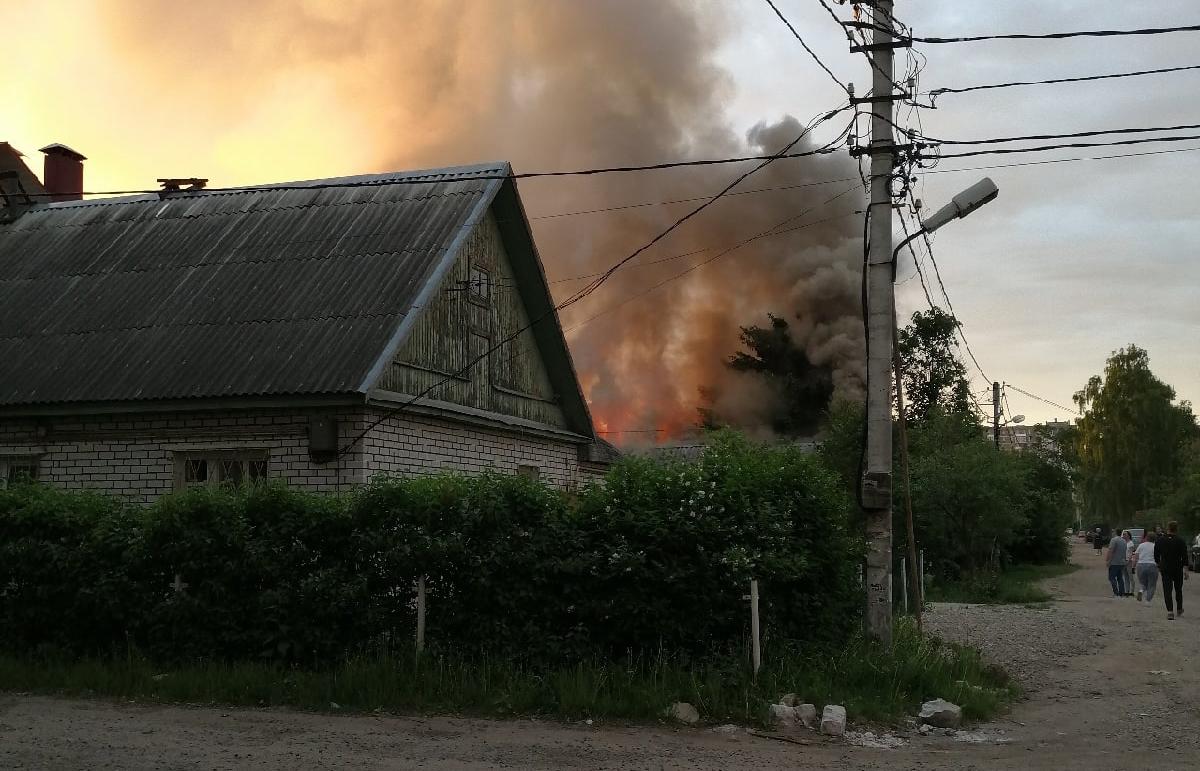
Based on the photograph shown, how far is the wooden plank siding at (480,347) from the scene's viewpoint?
49.5 feet

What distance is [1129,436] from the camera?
64438 millimetres

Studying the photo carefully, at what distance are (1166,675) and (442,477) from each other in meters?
8.57

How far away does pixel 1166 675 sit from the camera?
496 inches

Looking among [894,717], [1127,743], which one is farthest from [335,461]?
[1127,743]

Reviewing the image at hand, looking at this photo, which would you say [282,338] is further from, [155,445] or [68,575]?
[68,575]

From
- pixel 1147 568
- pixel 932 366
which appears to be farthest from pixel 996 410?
pixel 1147 568

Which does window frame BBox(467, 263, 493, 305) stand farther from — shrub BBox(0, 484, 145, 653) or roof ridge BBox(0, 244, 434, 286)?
shrub BBox(0, 484, 145, 653)

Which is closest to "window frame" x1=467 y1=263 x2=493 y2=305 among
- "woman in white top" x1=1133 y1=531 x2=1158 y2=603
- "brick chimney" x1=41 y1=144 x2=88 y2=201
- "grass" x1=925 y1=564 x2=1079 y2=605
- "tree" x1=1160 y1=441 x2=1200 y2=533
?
"brick chimney" x1=41 y1=144 x2=88 y2=201

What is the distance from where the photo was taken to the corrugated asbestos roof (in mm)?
13898

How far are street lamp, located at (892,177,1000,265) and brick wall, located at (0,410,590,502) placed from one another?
4.90m

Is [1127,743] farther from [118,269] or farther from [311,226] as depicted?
[118,269]

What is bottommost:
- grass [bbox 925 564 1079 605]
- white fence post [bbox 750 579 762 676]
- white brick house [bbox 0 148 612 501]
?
grass [bbox 925 564 1079 605]

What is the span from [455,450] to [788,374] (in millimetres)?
28638

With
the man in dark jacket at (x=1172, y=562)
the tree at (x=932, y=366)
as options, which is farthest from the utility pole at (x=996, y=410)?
the man in dark jacket at (x=1172, y=562)
